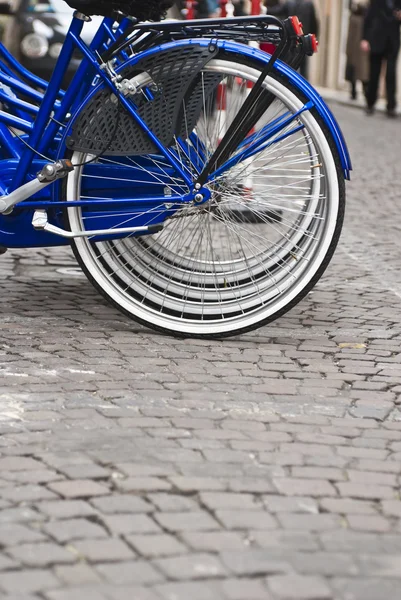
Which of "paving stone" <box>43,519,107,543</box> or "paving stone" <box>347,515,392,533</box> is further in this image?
"paving stone" <box>347,515,392,533</box>

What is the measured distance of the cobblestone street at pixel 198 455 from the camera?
2916mm

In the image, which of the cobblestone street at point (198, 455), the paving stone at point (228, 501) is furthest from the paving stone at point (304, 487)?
the paving stone at point (228, 501)

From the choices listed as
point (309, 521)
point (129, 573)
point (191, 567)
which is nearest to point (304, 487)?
point (309, 521)

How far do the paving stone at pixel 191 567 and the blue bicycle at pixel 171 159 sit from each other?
219cm

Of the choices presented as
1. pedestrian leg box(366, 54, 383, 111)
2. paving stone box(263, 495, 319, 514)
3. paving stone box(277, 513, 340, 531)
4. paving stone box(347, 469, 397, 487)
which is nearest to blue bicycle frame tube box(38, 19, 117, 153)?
paving stone box(347, 469, 397, 487)

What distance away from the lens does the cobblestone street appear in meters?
2.92

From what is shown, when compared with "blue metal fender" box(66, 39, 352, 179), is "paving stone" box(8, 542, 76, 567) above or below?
below

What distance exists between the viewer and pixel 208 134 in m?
5.23

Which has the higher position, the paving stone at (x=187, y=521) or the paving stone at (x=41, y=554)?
the paving stone at (x=187, y=521)

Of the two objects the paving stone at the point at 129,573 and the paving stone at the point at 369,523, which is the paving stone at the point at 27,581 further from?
the paving stone at the point at 369,523

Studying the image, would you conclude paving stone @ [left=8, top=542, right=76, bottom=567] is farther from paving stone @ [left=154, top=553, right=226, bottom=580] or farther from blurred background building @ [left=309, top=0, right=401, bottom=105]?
blurred background building @ [left=309, top=0, right=401, bottom=105]

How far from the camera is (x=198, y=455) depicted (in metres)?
3.69

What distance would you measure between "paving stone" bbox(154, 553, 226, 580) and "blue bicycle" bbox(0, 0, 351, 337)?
2.19 m

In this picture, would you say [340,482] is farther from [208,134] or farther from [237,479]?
[208,134]
